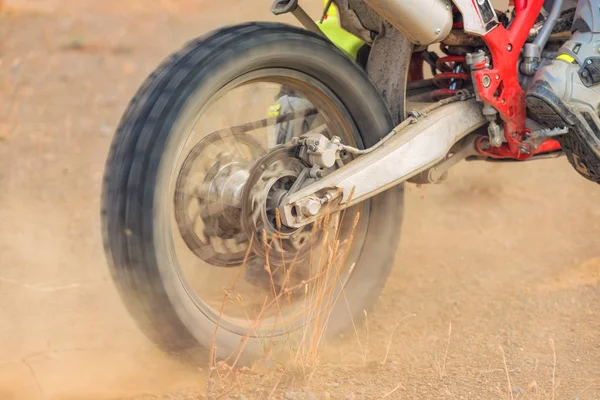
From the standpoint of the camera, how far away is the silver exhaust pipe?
2.48m

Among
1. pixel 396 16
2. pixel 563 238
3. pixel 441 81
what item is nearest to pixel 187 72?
pixel 396 16

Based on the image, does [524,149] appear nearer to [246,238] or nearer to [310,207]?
[310,207]

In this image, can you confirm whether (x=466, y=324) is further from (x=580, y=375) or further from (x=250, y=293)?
(x=250, y=293)

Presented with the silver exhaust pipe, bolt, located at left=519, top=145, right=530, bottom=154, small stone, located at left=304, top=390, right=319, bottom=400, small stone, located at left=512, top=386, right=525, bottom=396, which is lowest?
small stone, located at left=512, top=386, right=525, bottom=396

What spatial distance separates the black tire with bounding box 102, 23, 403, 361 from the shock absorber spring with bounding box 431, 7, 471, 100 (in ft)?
1.61

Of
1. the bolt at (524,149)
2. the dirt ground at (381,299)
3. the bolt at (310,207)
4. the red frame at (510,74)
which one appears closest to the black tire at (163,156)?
the dirt ground at (381,299)

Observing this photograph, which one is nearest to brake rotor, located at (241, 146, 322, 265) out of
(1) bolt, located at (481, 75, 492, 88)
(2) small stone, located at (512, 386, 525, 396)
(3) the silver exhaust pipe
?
(3) the silver exhaust pipe

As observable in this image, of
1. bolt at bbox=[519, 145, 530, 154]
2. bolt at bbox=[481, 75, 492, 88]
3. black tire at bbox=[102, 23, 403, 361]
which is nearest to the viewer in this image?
black tire at bbox=[102, 23, 403, 361]

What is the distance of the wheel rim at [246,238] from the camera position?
2.38 meters

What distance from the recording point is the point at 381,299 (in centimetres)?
337

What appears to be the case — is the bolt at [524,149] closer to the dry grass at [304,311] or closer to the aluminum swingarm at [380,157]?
the aluminum swingarm at [380,157]

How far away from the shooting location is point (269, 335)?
8.40ft

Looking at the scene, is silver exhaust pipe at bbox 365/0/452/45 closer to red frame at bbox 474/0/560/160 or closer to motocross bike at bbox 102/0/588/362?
motocross bike at bbox 102/0/588/362

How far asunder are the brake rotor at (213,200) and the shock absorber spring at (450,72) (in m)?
0.76
